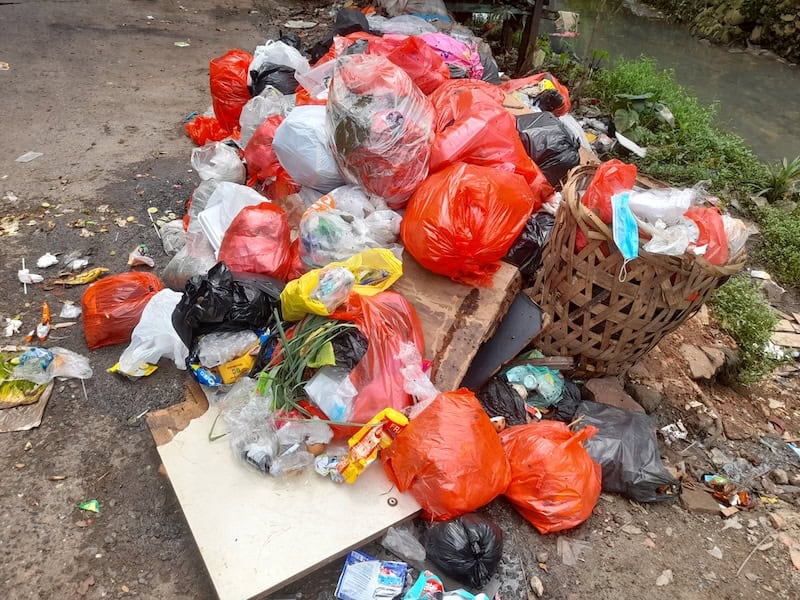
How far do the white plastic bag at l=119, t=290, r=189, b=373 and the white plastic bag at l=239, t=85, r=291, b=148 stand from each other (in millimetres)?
1356

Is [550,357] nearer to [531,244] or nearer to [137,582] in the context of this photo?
[531,244]

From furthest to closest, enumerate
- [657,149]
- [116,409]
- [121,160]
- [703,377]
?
[657,149] < [121,160] < [703,377] < [116,409]

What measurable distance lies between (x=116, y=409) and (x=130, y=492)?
1.21 ft

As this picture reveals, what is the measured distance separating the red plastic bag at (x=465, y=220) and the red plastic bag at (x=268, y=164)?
844 mm

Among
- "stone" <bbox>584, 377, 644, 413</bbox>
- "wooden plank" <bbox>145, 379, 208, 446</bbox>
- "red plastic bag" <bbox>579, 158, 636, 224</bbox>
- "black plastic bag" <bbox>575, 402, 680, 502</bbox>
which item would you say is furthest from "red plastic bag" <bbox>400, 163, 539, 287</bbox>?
"wooden plank" <bbox>145, 379, 208, 446</bbox>

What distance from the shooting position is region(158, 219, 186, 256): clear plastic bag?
2.74m

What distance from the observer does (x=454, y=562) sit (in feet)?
5.15

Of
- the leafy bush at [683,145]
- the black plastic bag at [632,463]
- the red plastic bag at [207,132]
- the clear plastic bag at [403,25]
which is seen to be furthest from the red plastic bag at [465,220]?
the clear plastic bag at [403,25]

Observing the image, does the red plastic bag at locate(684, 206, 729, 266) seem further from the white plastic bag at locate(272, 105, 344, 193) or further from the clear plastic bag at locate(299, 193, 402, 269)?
the white plastic bag at locate(272, 105, 344, 193)

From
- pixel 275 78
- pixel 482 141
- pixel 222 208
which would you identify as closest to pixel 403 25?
pixel 275 78

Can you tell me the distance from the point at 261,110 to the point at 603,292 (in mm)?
2112

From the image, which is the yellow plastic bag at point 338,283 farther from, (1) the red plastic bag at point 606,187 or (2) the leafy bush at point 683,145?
(2) the leafy bush at point 683,145

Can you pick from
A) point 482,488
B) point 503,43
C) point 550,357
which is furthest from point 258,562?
point 503,43

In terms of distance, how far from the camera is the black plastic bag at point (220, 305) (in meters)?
1.93
